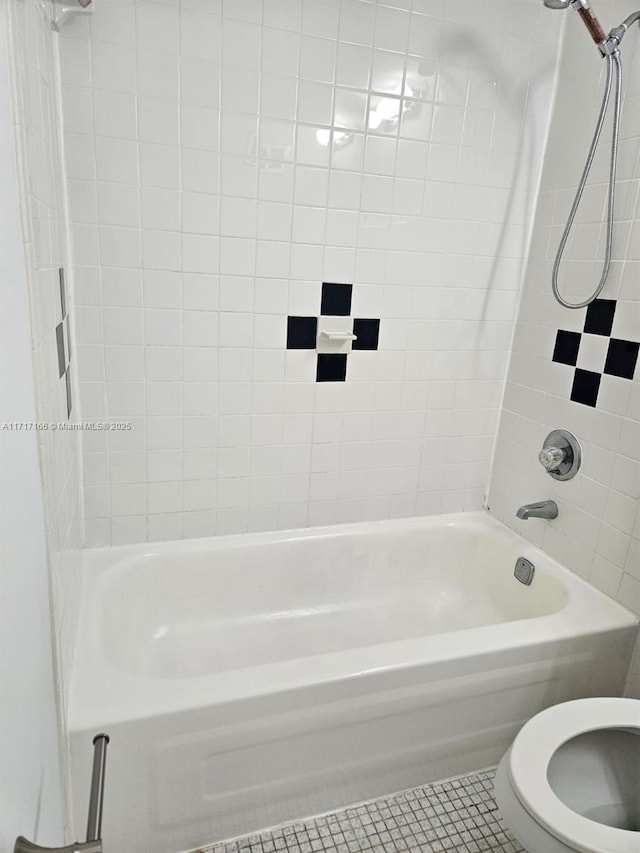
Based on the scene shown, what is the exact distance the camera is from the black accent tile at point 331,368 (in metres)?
1.76

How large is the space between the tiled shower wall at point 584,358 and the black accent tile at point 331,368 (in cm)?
64

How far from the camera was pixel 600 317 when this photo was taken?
5.20 ft

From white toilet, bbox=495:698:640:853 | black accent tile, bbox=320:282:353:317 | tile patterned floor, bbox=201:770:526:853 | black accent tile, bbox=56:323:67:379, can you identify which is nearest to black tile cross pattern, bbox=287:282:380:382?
black accent tile, bbox=320:282:353:317

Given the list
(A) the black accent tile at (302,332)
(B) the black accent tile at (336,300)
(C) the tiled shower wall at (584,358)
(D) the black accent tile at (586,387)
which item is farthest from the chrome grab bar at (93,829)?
(D) the black accent tile at (586,387)

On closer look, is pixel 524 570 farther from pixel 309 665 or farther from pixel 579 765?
pixel 309 665

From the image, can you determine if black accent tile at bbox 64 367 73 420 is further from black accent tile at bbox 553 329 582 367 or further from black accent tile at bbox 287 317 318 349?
black accent tile at bbox 553 329 582 367

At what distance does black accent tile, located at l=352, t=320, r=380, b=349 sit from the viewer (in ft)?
5.80

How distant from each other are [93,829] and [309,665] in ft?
2.24

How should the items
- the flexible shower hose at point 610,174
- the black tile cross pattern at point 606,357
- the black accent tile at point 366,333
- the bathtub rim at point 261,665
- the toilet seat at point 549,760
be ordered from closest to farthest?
the toilet seat at point 549,760 → the bathtub rim at point 261,665 → the flexible shower hose at point 610,174 → the black tile cross pattern at point 606,357 → the black accent tile at point 366,333

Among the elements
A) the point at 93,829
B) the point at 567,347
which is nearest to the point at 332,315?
the point at 567,347

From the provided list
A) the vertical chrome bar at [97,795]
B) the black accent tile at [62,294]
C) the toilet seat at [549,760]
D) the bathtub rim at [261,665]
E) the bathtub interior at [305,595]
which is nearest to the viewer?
the vertical chrome bar at [97,795]

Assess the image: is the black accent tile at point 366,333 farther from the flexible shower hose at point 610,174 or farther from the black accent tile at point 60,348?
the black accent tile at point 60,348

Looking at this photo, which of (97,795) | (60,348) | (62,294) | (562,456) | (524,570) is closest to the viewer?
(97,795)

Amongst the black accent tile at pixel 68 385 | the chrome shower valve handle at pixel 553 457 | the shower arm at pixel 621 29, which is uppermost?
the shower arm at pixel 621 29
